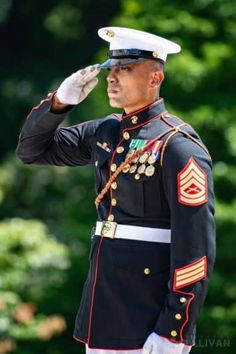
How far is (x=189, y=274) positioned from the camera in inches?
156

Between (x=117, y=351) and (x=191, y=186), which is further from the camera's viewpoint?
(x=117, y=351)

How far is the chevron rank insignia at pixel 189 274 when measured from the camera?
3.97 meters

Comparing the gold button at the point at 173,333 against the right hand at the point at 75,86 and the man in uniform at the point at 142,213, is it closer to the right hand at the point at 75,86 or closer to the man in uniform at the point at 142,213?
the man in uniform at the point at 142,213

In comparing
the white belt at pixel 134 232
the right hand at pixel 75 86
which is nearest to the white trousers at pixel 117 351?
the white belt at pixel 134 232

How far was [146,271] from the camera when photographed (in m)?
Answer: 4.11

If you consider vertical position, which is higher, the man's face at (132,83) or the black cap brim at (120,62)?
the black cap brim at (120,62)

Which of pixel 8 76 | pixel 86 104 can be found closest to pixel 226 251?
pixel 86 104

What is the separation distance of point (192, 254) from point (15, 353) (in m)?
5.37

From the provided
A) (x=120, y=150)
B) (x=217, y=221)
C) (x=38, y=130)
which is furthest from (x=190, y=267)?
(x=217, y=221)

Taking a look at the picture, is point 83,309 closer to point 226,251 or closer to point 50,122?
point 50,122

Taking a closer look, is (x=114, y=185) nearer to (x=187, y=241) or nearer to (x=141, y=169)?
(x=141, y=169)

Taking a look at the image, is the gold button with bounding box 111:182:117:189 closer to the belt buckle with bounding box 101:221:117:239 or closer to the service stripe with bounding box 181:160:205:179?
the belt buckle with bounding box 101:221:117:239

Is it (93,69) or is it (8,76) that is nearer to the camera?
(93,69)

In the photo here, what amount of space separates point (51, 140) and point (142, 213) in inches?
20.5
